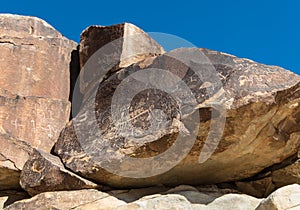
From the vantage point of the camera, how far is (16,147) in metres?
6.71

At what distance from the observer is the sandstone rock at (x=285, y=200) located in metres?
5.18

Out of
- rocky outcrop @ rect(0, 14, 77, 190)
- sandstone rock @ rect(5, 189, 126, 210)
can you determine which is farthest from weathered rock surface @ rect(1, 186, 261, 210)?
rocky outcrop @ rect(0, 14, 77, 190)

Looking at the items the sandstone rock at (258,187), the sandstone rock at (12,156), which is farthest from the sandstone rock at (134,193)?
the sandstone rock at (12,156)

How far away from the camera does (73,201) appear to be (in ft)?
20.2

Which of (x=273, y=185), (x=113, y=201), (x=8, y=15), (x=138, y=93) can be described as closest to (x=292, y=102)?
(x=273, y=185)

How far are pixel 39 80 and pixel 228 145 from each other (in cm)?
282

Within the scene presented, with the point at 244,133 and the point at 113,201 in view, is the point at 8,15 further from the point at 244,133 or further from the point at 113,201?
the point at 244,133

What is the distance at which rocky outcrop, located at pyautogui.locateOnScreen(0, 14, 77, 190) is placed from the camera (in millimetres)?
6781

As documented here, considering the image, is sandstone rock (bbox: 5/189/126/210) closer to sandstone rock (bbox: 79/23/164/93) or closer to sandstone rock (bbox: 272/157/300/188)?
sandstone rock (bbox: 79/23/164/93)

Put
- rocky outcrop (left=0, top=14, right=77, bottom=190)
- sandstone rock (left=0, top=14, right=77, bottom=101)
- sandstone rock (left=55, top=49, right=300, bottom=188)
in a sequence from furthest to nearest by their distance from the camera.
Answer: sandstone rock (left=0, top=14, right=77, bottom=101), rocky outcrop (left=0, top=14, right=77, bottom=190), sandstone rock (left=55, top=49, right=300, bottom=188)

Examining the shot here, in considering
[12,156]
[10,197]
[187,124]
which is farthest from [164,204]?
[10,197]

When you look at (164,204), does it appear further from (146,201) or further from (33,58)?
(33,58)

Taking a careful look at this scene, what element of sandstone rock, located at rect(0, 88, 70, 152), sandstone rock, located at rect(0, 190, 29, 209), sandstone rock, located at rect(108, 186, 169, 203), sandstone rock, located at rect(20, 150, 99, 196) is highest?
sandstone rock, located at rect(0, 88, 70, 152)

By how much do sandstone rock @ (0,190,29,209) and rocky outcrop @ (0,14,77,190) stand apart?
0.24ft
